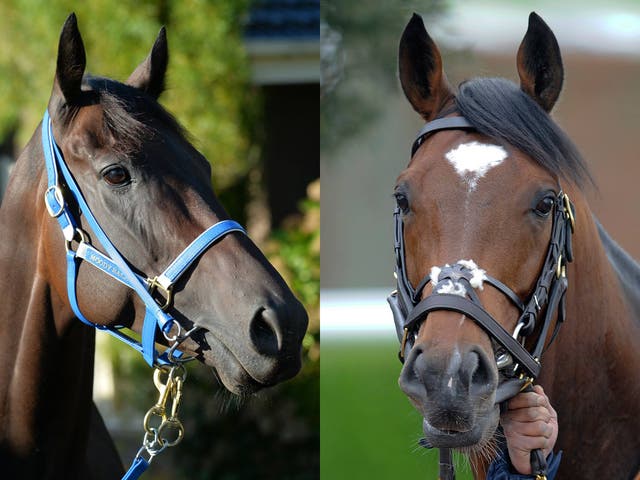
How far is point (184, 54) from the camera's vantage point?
258 inches

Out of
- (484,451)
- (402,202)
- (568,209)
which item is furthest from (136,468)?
(568,209)

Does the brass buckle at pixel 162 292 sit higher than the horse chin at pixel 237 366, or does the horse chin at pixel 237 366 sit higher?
the brass buckle at pixel 162 292

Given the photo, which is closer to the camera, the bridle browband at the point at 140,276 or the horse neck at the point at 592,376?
the horse neck at the point at 592,376

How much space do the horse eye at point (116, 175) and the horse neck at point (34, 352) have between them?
→ 0.85ft

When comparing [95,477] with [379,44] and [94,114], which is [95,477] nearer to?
[94,114]

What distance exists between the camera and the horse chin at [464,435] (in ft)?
6.77

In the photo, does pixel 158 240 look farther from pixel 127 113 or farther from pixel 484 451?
pixel 484 451

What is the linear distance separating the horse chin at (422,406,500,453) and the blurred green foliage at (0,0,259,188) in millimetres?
4626

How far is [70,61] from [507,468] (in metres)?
1.72

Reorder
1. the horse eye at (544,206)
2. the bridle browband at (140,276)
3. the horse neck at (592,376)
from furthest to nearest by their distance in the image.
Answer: the bridle browband at (140,276) < the horse neck at (592,376) < the horse eye at (544,206)

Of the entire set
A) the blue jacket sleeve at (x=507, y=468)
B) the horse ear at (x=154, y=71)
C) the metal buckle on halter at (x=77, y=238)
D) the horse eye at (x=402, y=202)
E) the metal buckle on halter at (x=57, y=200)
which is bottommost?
the blue jacket sleeve at (x=507, y=468)

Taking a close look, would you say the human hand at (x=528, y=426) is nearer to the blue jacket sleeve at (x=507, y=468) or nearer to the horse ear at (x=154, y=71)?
the blue jacket sleeve at (x=507, y=468)

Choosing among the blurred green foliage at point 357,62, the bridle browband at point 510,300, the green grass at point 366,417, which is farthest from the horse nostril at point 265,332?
the blurred green foliage at point 357,62

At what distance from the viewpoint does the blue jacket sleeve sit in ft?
7.57
